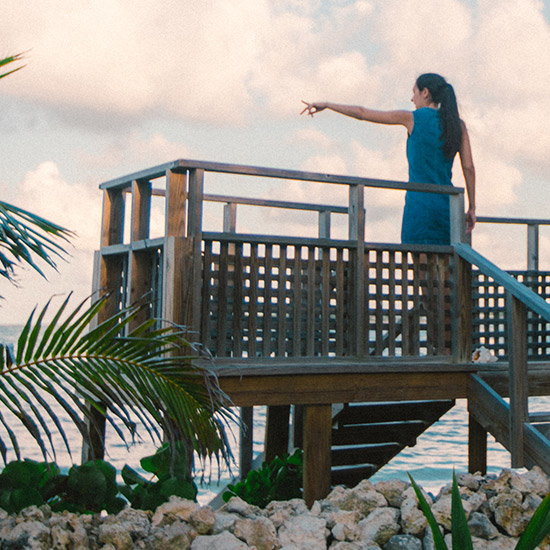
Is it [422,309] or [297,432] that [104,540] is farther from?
[297,432]

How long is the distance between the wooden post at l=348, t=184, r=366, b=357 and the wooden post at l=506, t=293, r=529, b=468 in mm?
972

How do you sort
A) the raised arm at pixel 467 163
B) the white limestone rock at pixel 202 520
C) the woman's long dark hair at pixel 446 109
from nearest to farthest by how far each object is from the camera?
1. the white limestone rock at pixel 202 520
2. the woman's long dark hair at pixel 446 109
3. the raised arm at pixel 467 163

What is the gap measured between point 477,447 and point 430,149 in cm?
231

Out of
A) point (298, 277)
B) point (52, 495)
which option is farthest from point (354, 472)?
point (52, 495)

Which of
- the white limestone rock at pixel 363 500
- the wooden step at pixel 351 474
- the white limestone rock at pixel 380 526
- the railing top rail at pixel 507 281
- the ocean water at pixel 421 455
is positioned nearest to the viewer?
the white limestone rock at pixel 380 526

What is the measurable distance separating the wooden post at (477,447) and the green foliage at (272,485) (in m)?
1.34

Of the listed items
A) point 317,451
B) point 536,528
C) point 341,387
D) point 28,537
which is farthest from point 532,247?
point 28,537

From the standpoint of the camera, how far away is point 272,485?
6.49 m

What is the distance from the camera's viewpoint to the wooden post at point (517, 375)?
541cm

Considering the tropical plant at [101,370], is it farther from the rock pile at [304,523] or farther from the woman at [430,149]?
the woman at [430,149]

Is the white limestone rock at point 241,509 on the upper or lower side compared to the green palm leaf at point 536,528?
lower

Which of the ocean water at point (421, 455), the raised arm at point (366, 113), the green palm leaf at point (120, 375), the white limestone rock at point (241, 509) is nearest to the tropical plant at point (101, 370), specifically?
the green palm leaf at point (120, 375)

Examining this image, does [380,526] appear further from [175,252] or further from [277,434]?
[277,434]

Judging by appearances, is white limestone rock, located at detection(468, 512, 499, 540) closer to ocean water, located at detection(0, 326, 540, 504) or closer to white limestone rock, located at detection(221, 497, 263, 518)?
white limestone rock, located at detection(221, 497, 263, 518)
